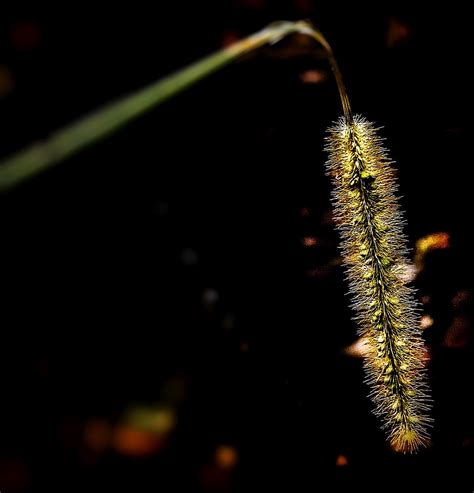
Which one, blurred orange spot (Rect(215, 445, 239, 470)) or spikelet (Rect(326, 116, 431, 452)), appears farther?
blurred orange spot (Rect(215, 445, 239, 470))

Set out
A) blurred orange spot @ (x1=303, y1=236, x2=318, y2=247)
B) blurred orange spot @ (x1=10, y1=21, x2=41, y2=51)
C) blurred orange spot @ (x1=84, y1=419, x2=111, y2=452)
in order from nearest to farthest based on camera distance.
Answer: blurred orange spot @ (x1=10, y1=21, x2=41, y2=51) → blurred orange spot @ (x1=84, y1=419, x2=111, y2=452) → blurred orange spot @ (x1=303, y1=236, x2=318, y2=247)

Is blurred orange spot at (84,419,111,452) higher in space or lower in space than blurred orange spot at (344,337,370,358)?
higher

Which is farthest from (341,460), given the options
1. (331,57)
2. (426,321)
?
(331,57)

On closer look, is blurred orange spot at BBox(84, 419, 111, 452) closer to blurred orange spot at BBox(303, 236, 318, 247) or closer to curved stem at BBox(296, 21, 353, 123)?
blurred orange spot at BBox(303, 236, 318, 247)

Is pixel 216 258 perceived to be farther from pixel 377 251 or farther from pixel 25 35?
pixel 25 35

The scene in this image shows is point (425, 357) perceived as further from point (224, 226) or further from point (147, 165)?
point (147, 165)

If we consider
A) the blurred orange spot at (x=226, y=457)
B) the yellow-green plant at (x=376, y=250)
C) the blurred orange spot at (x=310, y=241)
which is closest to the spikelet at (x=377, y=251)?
the yellow-green plant at (x=376, y=250)

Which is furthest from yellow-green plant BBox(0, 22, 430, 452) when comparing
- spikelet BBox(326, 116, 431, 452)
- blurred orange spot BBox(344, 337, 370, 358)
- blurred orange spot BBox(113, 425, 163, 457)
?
blurred orange spot BBox(113, 425, 163, 457)
